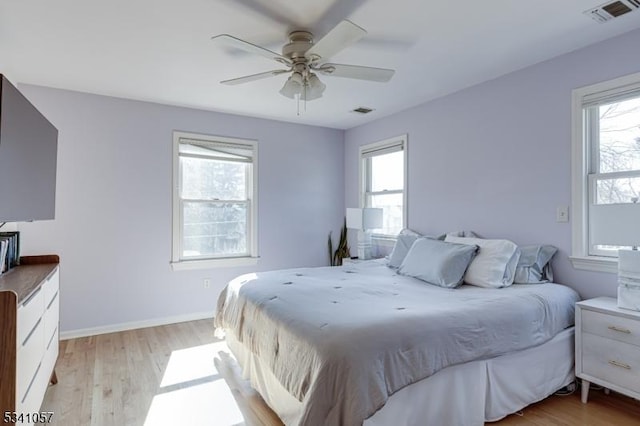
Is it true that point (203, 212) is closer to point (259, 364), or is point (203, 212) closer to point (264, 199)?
point (264, 199)

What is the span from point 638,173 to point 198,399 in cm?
335

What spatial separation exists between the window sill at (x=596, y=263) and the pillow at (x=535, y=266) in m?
0.16

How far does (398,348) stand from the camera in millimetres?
1713

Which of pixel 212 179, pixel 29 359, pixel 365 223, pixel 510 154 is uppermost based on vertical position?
pixel 510 154

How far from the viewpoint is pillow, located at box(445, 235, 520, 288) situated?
2.75 metres

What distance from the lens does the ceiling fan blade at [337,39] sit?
1934 millimetres

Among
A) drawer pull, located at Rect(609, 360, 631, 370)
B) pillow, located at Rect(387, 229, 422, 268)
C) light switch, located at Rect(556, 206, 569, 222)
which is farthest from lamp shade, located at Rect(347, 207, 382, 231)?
drawer pull, located at Rect(609, 360, 631, 370)

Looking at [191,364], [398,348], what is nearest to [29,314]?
[191,364]

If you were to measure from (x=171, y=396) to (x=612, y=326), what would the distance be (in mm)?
2869

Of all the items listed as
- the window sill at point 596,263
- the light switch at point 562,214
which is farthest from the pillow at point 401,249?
the window sill at point 596,263

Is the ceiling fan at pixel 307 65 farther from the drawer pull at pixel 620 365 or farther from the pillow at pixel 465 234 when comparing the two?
the drawer pull at pixel 620 365

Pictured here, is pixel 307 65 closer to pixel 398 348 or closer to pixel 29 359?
pixel 398 348

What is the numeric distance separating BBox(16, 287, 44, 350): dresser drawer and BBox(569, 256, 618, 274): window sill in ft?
11.2

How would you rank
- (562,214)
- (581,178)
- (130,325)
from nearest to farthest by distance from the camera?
(581,178)
(562,214)
(130,325)
